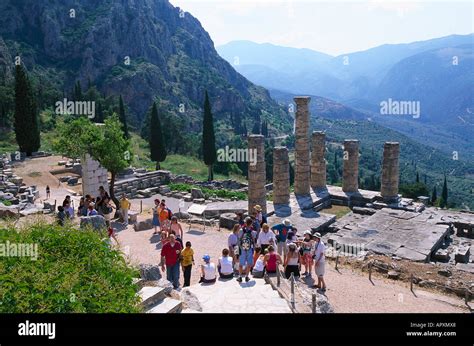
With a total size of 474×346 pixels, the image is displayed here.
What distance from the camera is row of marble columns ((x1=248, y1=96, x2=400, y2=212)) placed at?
23.8 metres

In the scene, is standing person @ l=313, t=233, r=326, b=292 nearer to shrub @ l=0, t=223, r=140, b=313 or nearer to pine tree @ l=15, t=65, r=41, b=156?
shrub @ l=0, t=223, r=140, b=313

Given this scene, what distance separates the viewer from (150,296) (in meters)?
8.95

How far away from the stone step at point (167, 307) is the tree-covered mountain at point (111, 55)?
84.5m

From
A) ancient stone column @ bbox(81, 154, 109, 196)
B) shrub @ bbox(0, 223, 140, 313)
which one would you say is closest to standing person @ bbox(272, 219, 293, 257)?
shrub @ bbox(0, 223, 140, 313)

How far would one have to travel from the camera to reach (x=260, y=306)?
10555 millimetres

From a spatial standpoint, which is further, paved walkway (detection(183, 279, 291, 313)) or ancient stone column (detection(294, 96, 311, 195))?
ancient stone column (detection(294, 96, 311, 195))

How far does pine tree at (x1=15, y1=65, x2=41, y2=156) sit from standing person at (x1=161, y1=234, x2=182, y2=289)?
106 feet

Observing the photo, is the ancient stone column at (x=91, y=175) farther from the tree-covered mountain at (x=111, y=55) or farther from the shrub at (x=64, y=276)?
the tree-covered mountain at (x=111, y=55)

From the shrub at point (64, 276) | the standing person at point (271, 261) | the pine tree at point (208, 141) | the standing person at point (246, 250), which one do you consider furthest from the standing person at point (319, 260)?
the pine tree at point (208, 141)

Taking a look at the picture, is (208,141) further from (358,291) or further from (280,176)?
(358,291)

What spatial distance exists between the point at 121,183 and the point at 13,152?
1686 centimetres
